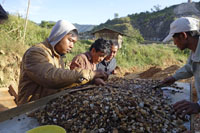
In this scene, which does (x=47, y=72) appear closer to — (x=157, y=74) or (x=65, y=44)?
(x=65, y=44)

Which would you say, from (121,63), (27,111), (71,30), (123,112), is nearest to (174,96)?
(123,112)

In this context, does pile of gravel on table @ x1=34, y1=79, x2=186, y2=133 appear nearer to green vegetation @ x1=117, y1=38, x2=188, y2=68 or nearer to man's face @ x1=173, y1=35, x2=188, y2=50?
man's face @ x1=173, y1=35, x2=188, y2=50

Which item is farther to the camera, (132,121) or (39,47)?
(39,47)

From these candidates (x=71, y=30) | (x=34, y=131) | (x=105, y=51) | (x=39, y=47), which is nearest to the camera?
(x=34, y=131)

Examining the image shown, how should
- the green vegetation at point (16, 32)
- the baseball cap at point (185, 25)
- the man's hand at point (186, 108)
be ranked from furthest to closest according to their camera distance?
1. the green vegetation at point (16, 32)
2. the baseball cap at point (185, 25)
3. the man's hand at point (186, 108)

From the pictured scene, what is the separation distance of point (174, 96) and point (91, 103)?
1168 mm

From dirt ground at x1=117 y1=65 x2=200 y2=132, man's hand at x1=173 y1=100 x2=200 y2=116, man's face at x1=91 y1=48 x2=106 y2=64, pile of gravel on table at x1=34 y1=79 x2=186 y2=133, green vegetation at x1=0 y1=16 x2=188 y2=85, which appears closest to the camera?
pile of gravel on table at x1=34 y1=79 x2=186 y2=133

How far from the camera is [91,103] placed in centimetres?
179

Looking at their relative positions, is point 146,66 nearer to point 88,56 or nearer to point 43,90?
point 88,56

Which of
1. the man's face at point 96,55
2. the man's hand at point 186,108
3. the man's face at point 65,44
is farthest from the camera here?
the man's face at point 96,55

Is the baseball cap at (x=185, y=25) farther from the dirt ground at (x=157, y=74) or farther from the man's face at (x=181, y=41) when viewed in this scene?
the dirt ground at (x=157, y=74)

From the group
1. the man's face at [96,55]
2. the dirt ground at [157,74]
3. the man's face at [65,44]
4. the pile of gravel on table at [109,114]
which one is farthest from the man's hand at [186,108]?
the man's face at [96,55]

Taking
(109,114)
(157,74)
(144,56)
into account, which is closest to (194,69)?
(109,114)

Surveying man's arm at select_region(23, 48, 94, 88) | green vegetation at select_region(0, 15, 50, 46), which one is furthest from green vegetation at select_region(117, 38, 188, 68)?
man's arm at select_region(23, 48, 94, 88)
